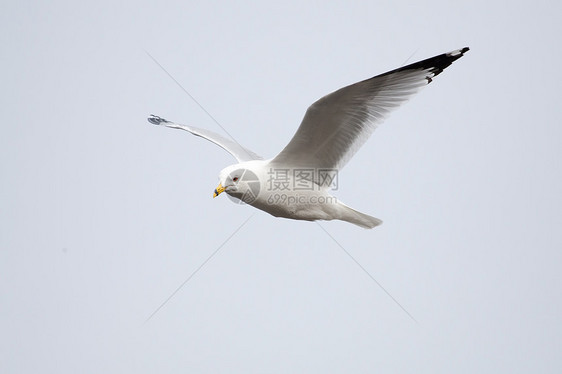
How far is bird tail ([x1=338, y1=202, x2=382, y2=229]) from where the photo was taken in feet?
18.6

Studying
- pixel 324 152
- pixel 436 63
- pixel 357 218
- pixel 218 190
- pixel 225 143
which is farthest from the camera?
pixel 225 143

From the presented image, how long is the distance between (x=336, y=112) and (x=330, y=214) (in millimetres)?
899

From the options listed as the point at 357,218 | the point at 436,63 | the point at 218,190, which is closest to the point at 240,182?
the point at 218,190

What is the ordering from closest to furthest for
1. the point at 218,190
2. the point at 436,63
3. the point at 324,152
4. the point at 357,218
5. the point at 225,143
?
the point at 436,63
the point at 218,190
the point at 324,152
the point at 357,218
the point at 225,143

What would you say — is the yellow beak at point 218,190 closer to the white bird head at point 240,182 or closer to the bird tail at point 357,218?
the white bird head at point 240,182

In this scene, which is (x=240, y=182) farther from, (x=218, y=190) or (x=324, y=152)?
(x=324, y=152)

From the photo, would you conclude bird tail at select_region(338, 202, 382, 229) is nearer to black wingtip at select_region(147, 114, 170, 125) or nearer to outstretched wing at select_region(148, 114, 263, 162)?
outstretched wing at select_region(148, 114, 263, 162)

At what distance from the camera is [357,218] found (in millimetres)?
5719

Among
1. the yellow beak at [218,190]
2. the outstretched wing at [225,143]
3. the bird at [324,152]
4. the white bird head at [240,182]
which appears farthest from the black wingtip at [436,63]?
the outstretched wing at [225,143]

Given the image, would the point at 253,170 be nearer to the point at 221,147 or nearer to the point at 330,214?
the point at 330,214

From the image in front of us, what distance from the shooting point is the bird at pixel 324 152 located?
4.91m

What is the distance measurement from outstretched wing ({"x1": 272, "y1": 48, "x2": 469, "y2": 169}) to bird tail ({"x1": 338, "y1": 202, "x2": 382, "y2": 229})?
0.39 m

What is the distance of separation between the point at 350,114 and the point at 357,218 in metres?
0.96

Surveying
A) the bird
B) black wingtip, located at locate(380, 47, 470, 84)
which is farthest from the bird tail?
black wingtip, located at locate(380, 47, 470, 84)
